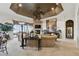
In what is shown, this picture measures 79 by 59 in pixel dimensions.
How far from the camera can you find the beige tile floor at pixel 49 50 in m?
2.43

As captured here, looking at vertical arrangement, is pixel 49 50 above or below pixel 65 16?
below

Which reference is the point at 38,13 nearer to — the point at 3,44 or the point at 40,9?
the point at 40,9

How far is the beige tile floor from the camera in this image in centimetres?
243

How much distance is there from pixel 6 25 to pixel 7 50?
0.48 meters

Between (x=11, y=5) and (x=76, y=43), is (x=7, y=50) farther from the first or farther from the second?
(x=76, y=43)

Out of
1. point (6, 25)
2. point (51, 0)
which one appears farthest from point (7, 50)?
point (51, 0)

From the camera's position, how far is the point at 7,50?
8.02ft

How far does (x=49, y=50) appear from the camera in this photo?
246 centimetres

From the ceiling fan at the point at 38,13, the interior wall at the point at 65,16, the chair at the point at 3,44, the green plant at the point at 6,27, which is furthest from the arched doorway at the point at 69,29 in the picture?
the chair at the point at 3,44

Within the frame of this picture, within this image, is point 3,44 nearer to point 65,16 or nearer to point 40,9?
point 40,9

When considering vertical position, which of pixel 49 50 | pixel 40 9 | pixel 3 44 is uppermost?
pixel 40 9

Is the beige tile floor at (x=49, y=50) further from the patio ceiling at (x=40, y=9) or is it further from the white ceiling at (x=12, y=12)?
the patio ceiling at (x=40, y=9)

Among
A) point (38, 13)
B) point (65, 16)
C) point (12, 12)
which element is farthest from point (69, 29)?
point (12, 12)

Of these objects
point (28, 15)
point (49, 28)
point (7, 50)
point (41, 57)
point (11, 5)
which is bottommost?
point (41, 57)
